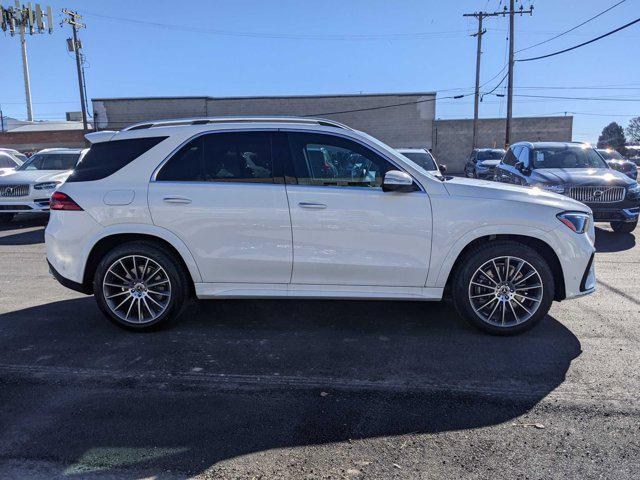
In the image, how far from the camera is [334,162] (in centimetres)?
462

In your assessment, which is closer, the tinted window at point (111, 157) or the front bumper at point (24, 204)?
the tinted window at point (111, 157)

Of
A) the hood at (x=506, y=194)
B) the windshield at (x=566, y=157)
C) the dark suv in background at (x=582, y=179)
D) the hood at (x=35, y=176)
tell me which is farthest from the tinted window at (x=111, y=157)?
the windshield at (x=566, y=157)

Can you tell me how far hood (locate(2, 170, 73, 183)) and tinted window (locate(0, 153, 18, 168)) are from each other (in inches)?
96.1

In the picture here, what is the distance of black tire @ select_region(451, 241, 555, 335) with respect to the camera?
14.8 feet

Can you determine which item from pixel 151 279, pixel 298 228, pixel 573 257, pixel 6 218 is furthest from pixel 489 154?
pixel 151 279

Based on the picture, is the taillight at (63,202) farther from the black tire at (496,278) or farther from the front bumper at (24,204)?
the front bumper at (24,204)

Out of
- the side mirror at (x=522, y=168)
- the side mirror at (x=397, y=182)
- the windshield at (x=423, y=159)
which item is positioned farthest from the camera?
the windshield at (x=423, y=159)

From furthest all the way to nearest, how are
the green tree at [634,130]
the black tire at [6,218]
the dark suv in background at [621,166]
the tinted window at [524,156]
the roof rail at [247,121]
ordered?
1. the green tree at [634,130]
2. the dark suv in background at [621,166]
3. the black tire at [6,218]
4. the tinted window at [524,156]
5. the roof rail at [247,121]

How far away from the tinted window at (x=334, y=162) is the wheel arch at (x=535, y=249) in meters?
1.00

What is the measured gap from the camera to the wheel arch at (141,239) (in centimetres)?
463

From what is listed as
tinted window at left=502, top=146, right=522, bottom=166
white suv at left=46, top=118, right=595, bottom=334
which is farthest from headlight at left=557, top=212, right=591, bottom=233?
tinted window at left=502, top=146, right=522, bottom=166

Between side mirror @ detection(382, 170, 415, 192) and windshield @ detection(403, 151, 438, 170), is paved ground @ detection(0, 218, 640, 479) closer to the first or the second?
side mirror @ detection(382, 170, 415, 192)

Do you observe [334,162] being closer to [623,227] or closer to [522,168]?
[522,168]

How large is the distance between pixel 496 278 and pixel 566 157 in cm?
756
